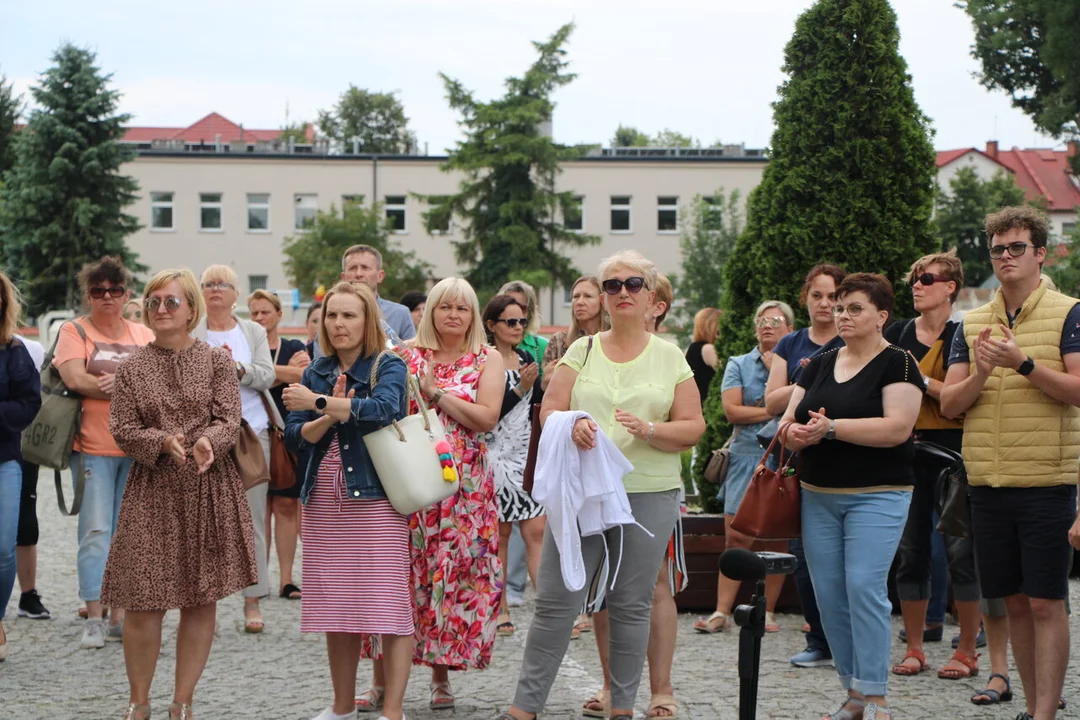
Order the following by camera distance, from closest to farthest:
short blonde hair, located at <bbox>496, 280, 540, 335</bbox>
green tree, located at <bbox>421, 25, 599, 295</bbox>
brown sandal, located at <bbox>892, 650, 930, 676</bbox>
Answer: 1. brown sandal, located at <bbox>892, 650, 930, 676</bbox>
2. short blonde hair, located at <bbox>496, 280, 540, 335</bbox>
3. green tree, located at <bbox>421, 25, 599, 295</bbox>

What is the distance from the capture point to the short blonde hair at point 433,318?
6.74 meters

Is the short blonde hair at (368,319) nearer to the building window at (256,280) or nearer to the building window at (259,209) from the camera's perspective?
the building window at (259,209)

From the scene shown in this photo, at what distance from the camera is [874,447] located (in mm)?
5980

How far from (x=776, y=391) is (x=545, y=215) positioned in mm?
46226

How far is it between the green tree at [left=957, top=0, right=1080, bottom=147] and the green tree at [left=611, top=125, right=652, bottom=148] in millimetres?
57795

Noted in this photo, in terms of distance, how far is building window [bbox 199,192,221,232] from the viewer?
63906mm

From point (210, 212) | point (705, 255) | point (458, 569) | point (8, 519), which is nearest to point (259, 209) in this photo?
point (210, 212)

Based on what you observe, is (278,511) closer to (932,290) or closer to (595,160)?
(932,290)

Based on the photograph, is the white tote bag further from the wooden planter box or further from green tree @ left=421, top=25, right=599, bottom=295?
green tree @ left=421, top=25, right=599, bottom=295

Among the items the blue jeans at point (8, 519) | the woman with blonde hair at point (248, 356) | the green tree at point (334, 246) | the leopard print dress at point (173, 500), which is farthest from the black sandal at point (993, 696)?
the green tree at point (334, 246)

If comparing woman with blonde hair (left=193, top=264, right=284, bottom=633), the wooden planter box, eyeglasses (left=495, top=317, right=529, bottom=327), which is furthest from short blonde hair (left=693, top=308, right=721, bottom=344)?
woman with blonde hair (left=193, top=264, right=284, bottom=633)

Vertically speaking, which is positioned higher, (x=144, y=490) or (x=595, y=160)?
(x=595, y=160)

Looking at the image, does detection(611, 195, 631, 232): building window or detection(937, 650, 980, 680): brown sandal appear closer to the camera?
detection(937, 650, 980, 680): brown sandal

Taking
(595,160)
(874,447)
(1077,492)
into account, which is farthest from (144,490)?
(595,160)
